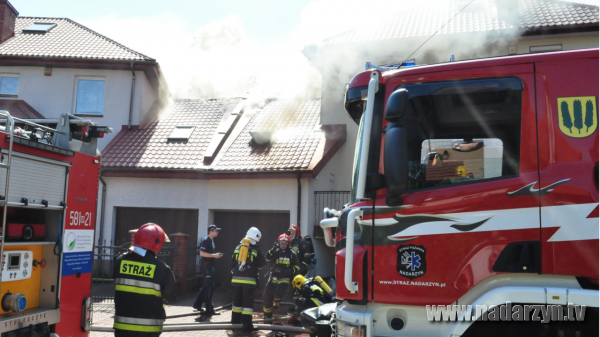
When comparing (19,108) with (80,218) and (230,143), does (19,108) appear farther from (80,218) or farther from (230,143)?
(80,218)

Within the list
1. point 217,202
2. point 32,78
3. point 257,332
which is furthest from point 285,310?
point 32,78

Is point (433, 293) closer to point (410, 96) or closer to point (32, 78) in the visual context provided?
point (410, 96)

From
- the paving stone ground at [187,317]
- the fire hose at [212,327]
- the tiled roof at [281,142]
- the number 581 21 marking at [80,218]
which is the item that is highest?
the tiled roof at [281,142]

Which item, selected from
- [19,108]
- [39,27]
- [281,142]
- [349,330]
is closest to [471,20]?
[281,142]

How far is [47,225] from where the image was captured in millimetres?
4441

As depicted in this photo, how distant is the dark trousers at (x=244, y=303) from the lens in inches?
307

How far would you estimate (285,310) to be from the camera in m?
10.1

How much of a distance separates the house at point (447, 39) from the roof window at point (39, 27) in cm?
1034

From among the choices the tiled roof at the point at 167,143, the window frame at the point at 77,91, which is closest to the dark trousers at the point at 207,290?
the tiled roof at the point at 167,143

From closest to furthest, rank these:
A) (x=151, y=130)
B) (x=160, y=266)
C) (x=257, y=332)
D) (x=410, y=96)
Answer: (x=410, y=96), (x=160, y=266), (x=257, y=332), (x=151, y=130)

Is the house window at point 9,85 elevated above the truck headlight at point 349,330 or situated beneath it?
elevated above

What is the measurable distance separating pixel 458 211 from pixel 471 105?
2.71 feet

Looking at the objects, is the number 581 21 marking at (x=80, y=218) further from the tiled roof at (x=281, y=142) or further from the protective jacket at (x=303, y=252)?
the tiled roof at (x=281, y=142)

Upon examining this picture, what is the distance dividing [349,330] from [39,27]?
1947 cm
